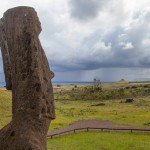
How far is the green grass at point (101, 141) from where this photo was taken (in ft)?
128

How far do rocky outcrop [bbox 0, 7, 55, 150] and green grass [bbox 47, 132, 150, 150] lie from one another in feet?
65.6

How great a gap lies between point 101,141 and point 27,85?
2601 cm

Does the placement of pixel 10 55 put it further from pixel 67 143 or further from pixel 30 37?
pixel 67 143

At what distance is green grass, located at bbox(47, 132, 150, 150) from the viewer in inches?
1540

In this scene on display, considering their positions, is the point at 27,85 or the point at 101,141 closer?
the point at 27,85

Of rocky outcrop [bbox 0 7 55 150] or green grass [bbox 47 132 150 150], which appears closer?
rocky outcrop [bbox 0 7 55 150]

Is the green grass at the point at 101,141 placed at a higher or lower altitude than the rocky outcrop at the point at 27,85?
lower

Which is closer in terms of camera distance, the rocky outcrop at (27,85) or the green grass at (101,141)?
the rocky outcrop at (27,85)

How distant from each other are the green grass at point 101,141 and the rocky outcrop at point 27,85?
Result: 1999 cm

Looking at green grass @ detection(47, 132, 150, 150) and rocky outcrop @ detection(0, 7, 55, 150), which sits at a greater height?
rocky outcrop @ detection(0, 7, 55, 150)

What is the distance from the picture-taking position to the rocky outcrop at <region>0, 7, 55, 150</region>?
60.2 ft

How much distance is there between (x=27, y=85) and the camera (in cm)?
1864

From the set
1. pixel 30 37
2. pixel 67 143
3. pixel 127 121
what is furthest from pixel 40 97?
pixel 127 121

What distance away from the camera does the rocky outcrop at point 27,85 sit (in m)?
18.3
